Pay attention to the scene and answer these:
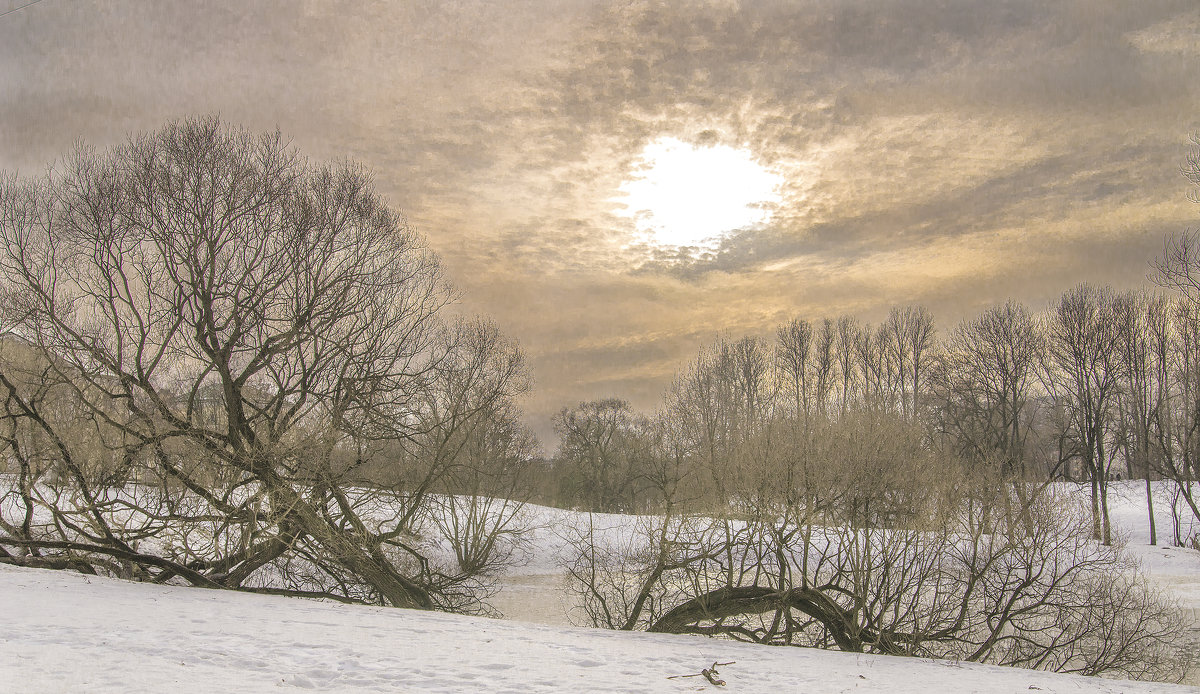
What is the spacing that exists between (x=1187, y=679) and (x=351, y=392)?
21302 mm

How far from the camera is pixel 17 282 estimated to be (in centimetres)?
1692

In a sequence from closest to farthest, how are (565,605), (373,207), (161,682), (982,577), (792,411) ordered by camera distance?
(161,682)
(982,577)
(373,207)
(792,411)
(565,605)

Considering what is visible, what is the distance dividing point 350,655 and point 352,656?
0.21 ft

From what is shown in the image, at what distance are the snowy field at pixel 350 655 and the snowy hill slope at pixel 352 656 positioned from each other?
27mm

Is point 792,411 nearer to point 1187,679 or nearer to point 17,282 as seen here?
point 1187,679

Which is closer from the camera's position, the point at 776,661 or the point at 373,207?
the point at 776,661

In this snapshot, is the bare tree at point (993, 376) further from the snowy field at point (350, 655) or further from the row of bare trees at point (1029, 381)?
the snowy field at point (350, 655)

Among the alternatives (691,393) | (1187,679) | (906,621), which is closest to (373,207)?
(906,621)

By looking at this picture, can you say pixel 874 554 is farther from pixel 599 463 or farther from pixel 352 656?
pixel 599 463

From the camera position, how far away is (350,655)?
9297 mm

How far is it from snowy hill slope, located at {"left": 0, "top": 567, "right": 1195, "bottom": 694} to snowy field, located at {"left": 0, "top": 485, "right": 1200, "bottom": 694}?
27mm

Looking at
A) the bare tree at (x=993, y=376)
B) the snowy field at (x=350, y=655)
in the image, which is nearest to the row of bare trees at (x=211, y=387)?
the snowy field at (x=350, y=655)

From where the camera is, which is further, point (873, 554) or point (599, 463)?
point (599, 463)

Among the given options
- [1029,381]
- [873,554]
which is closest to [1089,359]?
[1029,381]
